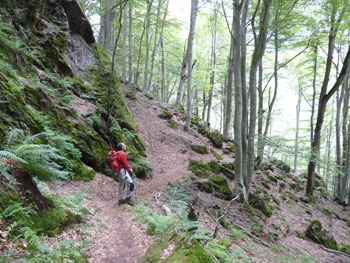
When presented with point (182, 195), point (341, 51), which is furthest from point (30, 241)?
point (341, 51)

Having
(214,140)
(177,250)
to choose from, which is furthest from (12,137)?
(214,140)

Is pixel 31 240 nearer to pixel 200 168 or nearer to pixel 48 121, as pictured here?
pixel 48 121

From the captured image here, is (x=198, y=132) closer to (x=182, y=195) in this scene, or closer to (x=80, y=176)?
(x=182, y=195)

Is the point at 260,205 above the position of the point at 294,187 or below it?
above

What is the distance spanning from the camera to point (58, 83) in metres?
8.41

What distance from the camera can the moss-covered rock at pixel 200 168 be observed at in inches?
433

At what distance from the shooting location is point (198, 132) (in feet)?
56.3

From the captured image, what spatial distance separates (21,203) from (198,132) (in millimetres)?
14768

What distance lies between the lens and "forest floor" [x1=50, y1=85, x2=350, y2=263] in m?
4.12

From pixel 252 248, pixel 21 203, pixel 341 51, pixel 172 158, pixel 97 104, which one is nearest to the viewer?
pixel 21 203

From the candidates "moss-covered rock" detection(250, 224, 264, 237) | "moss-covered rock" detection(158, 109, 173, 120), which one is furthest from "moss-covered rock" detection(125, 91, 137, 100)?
"moss-covered rock" detection(250, 224, 264, 237)

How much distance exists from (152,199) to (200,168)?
4.71 meters

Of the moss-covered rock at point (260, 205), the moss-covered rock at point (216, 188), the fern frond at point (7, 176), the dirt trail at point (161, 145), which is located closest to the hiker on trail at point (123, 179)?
the dirt trail at point (161, 145)

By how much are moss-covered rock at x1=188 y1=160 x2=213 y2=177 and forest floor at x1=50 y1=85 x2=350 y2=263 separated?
0.37m
